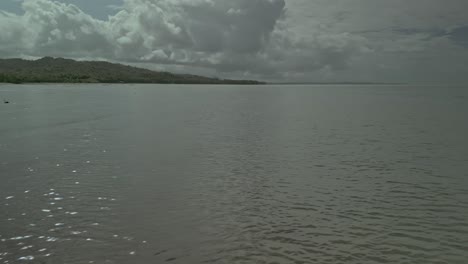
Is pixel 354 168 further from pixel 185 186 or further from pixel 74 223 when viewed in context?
pixel 74 223

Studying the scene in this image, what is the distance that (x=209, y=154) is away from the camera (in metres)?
28.0

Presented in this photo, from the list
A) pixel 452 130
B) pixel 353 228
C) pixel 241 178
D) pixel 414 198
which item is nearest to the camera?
pixel 353 228

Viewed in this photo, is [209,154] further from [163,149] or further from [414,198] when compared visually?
[414,198]

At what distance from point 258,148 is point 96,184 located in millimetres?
14274

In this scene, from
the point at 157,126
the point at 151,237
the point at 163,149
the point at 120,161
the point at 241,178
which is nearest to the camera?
the point at 151,237

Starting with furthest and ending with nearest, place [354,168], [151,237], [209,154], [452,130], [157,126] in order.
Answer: [157,126] < [452,130] < [209,154] < [354,168] < [151,237]

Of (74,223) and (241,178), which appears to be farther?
(241,178)

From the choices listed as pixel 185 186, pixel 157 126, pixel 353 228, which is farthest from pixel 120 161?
pixel 157 126

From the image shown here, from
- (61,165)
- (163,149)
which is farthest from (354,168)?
(61,165)

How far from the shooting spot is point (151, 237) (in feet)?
41.7

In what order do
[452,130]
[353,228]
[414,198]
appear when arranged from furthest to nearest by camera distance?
[452,130] → [414,198] → [353,228]

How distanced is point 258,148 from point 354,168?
29.3 ft

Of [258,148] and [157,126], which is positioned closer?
[258,148]

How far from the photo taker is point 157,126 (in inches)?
1789
